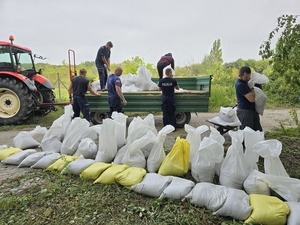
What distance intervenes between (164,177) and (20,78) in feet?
16.6

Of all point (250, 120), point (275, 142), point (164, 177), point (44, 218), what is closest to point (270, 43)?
point (250, 120)

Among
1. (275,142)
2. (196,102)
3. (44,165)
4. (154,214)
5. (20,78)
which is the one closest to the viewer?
(154,214)

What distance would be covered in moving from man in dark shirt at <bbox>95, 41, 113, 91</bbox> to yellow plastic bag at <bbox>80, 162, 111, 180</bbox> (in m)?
3.63

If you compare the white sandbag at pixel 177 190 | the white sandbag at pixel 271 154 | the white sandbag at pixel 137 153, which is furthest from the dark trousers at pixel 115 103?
the white sandbag at pixel 271 154

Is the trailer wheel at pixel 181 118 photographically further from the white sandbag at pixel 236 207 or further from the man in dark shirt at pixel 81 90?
the white sandbag at pixel 236 207

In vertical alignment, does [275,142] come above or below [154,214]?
above

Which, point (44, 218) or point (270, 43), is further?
point (270, 43)

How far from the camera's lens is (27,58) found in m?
7.00

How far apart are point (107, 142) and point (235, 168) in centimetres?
164

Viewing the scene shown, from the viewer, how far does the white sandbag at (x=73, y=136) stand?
3824 millimetres

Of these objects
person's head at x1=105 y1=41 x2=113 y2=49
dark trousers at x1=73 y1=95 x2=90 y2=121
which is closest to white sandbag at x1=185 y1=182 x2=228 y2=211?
dark trousers at x1=73 y1=95 x2=90 y2=121

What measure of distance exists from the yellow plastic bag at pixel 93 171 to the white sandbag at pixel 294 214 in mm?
1942

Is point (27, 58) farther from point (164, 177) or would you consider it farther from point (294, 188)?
point (294, 188)

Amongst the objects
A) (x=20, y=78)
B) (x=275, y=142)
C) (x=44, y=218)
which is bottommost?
(x=44, y=218)
